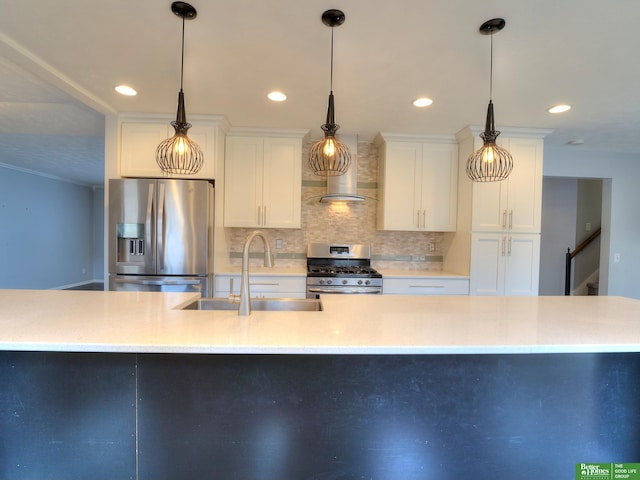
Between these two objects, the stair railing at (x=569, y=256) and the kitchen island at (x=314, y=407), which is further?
the stair railing at (x=569, y=256)

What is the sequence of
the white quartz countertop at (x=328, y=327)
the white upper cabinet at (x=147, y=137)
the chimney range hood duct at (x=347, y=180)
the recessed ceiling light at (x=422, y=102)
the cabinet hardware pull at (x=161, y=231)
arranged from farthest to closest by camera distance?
the chimney range hood duct at (x=347, y=180) < the white upper cabinet at (x=147, y=137) < the cabinet hardware pull at (x=161, y=231) < the recessed ceiling light at (x=422, y=102) < the white quartz countertop at (x=328, y=327)

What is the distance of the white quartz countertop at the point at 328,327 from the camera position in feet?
3.39

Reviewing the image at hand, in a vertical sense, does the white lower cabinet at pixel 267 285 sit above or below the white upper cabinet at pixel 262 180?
below

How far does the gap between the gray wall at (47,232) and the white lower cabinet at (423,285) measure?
21.5ft

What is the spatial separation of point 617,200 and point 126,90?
5.37m

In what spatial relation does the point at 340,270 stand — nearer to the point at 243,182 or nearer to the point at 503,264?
the point at 243,182

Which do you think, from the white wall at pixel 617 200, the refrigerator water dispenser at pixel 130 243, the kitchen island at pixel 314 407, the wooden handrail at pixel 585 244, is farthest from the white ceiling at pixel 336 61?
the wooden handrail at pixel 585 244

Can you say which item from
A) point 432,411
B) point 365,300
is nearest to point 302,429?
point 432,411

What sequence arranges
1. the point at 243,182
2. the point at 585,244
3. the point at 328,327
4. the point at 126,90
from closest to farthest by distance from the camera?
the point at 328,327 < the point at 126,90 < the point at 243,182 < the point at 585,244

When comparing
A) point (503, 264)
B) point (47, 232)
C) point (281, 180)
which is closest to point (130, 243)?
point (281, 180)

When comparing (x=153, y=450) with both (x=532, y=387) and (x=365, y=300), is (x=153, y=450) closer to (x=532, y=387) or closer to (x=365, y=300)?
(x=365, y=300)

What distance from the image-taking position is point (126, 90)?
2418 millimetres

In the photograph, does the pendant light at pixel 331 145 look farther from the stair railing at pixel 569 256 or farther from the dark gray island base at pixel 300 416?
the stair railing at pixel 569 256

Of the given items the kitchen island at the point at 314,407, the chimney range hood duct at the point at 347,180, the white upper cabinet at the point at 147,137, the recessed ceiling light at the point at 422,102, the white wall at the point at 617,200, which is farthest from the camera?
the white wall at the point at 617,200
